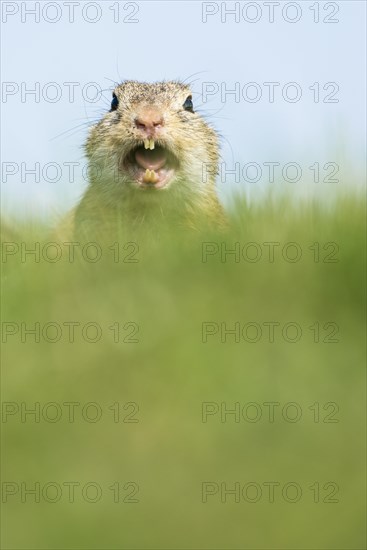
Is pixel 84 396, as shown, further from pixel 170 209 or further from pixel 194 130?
pixel 194 130

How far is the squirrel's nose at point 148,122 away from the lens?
322 inches

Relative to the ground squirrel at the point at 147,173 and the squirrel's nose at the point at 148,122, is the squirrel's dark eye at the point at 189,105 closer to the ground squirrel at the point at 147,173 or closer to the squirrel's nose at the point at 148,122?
the ground squirrel at the point at 147,173

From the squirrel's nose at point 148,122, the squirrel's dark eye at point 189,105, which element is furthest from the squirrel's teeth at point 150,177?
the squirrel's dark eye at point 189,105

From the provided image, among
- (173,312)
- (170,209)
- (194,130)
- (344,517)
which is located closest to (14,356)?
(173,312)

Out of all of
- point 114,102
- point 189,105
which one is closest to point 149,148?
point 114,102

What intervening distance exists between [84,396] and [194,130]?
4.17m

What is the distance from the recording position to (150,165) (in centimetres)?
813

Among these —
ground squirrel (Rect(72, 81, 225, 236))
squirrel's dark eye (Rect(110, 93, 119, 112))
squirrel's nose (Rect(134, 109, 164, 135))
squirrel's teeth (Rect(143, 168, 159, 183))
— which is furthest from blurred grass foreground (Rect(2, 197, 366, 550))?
squirrel's dark eye (Rect(110, 93, 119, 112))

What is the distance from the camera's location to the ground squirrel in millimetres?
8141

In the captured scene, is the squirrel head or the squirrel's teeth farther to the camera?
the squirrel head

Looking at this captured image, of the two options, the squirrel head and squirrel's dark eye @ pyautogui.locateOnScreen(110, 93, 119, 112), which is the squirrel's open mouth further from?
squirrel's dark eye @ pyautogui.locateOnScreen(110, 93, 119, 112)

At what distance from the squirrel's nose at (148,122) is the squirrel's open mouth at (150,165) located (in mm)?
112

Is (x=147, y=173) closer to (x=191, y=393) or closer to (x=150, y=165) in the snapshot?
(x=150, y=165)

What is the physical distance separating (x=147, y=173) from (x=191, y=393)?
3239 millimetres
